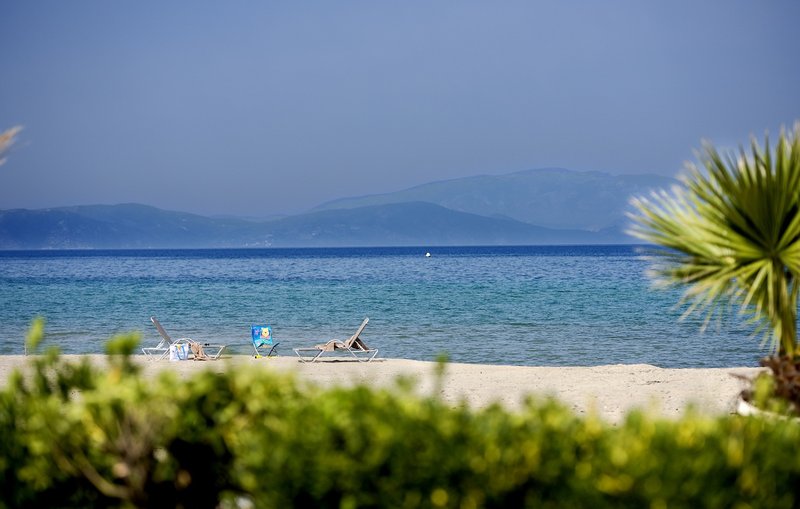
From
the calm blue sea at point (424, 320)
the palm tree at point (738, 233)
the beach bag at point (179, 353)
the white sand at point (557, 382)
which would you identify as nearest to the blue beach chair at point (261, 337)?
the white sand at point (557, 382)

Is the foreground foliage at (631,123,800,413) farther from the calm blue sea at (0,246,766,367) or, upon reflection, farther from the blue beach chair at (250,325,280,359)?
the blue beach chair at (250,325,280,359)

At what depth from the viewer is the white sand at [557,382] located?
1049cm

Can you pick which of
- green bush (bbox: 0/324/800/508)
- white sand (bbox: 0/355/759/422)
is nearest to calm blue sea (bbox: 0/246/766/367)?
white sand (bbox: 0/355/759/422)

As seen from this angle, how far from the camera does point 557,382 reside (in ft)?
42.6

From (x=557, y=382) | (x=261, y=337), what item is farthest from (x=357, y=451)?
(x=261, y=337)

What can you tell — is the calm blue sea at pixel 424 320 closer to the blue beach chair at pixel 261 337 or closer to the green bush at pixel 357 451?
the blue beach chair at pixel 261 337

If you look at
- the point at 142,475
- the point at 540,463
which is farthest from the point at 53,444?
the point at 540,463

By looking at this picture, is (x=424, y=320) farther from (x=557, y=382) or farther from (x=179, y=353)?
(x=557, y=382)

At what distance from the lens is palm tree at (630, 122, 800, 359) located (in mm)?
5480

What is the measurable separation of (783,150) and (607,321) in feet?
73.7

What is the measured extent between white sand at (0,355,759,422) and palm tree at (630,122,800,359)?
12.0 ft

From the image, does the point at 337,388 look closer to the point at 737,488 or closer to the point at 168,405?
the point at 168,405

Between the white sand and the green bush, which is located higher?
the green bush

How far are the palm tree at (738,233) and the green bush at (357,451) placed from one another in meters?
1.98
